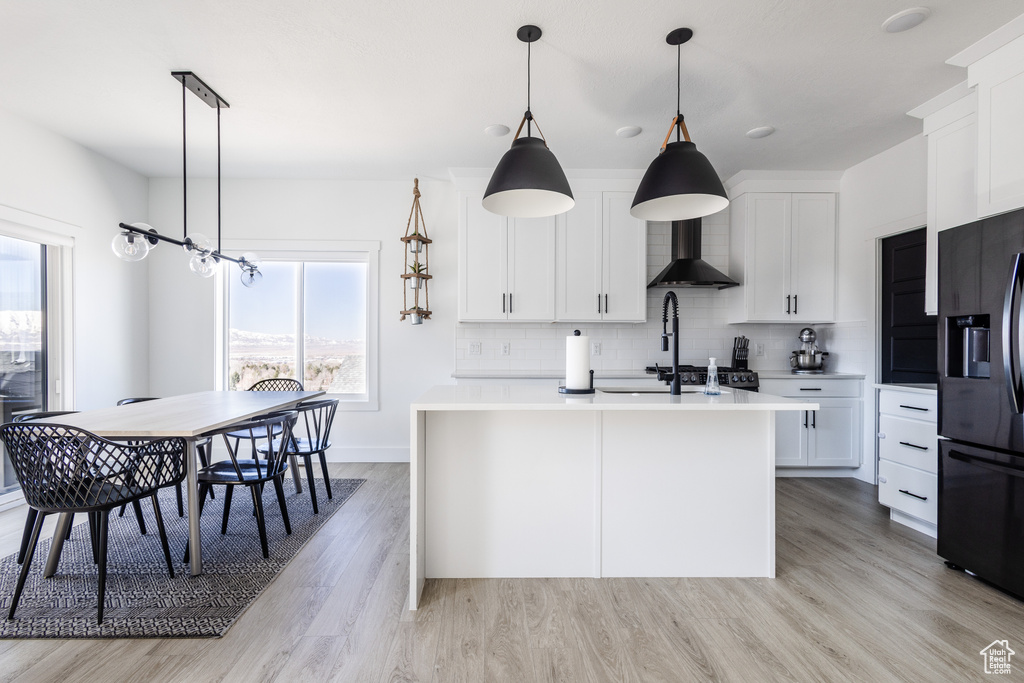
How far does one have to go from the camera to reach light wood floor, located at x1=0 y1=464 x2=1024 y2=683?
1.65m

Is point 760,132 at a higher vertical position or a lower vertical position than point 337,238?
higher

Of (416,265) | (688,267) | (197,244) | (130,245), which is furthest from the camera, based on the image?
(416,265)

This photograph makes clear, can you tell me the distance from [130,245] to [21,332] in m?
1.62

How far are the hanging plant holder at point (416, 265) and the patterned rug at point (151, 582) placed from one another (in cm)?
192

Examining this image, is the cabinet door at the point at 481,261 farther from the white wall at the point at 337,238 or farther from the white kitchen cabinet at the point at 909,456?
the white kitchen cabinet at the point at 909,456

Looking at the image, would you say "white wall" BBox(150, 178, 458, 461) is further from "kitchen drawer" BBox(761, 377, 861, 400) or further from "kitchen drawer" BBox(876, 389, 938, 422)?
"kitchen drawer" BBox(876, 389, 938, 422)

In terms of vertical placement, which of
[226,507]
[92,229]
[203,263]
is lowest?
[226,507]

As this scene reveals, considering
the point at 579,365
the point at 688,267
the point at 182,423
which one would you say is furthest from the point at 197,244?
the point at 688,267

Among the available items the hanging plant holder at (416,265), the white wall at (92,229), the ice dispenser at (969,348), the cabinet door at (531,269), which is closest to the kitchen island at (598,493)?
the ice dispenser at (969,348)

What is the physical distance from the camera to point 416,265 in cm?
432

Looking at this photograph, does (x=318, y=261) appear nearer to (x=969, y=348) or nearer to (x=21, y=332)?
(x=21, y=332)

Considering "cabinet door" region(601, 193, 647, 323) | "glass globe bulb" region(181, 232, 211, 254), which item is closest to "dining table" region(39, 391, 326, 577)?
"glass globe bulb" region(181, 232, 211, 254)

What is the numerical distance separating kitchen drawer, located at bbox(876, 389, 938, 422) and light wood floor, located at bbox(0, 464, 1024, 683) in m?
0.78

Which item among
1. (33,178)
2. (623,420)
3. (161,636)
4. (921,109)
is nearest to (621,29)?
(623,420)
